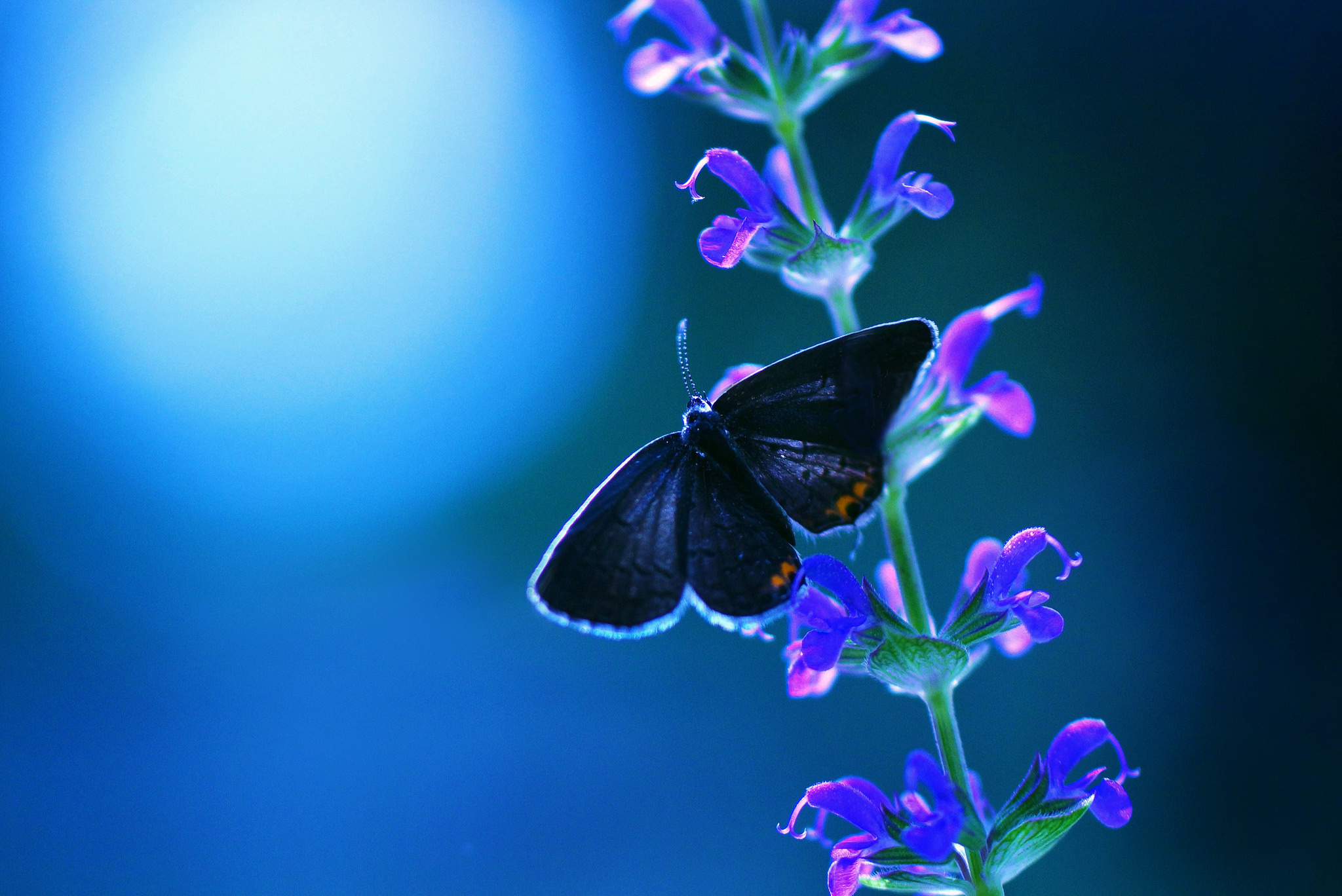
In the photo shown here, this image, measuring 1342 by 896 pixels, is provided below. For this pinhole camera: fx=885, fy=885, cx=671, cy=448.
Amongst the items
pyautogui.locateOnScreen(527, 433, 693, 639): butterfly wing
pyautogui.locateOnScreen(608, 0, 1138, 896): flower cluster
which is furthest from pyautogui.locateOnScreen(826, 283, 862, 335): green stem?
pyautogui.locateOnScreen(527, 433, 693, 639): butterfly wing

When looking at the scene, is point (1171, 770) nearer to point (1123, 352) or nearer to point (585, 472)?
point (1123, 352)

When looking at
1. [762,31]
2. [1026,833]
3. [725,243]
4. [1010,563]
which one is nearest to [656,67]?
[762,31]

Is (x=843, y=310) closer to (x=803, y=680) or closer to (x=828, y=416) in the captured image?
(x=828, y=416)

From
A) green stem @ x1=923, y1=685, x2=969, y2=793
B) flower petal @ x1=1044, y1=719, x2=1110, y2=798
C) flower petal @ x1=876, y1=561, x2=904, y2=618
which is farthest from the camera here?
flower petal @ x1=876, y1=561, x2=904, y2=618

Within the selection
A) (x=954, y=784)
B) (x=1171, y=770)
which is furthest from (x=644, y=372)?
(x=954, y=784)

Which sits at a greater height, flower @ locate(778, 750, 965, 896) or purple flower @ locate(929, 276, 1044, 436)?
purple flower @ locate(929, 276, 1044, 436)

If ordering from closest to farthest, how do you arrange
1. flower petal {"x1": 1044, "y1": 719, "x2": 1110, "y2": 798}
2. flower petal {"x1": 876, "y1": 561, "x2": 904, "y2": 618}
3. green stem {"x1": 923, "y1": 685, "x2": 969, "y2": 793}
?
green stem {"x1": 923, "y1": 685, "x2": 969, "y2": 793}
flower petal {"x1": 1044, "y1": 719, "x2": 1110, "y2": 798}
flower petal {"x1": 876, "y1": 561, "x2": 904, "y2": 618}

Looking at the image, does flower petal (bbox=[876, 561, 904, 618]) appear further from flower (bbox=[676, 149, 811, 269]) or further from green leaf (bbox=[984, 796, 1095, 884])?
flower (bbox=[676, 149, 811, 269])
